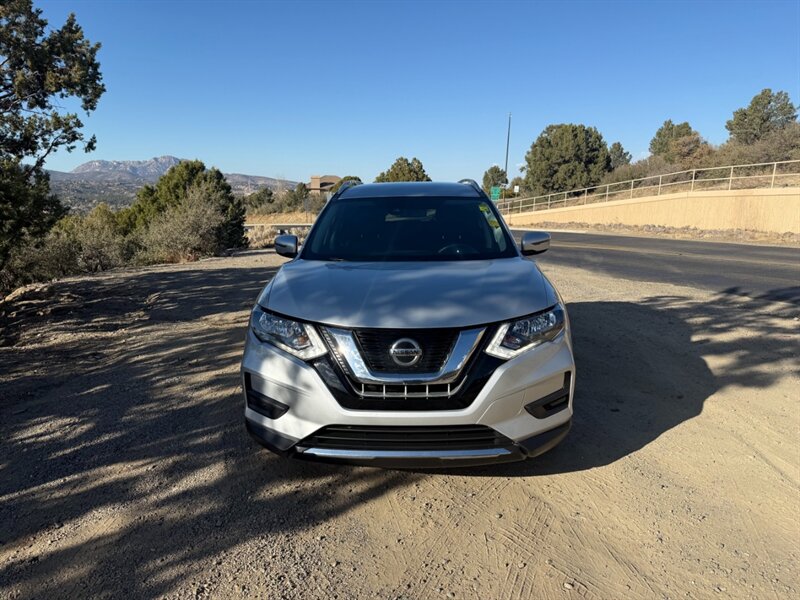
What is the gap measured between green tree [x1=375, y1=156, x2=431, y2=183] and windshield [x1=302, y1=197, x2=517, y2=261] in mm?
52666

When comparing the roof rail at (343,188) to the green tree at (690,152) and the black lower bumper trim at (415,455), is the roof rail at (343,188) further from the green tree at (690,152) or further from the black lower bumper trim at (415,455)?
the green tree at (690,152)

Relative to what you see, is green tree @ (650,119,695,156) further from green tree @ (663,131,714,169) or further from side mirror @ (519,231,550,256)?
side mirror @ (519,231,550,256)

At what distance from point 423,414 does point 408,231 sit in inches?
79.4

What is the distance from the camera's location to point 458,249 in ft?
13.3

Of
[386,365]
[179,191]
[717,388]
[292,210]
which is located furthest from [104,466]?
[292,210]

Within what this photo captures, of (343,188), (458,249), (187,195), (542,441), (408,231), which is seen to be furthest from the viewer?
(187,195)

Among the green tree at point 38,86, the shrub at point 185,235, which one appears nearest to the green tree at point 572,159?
the shrub at point 185,235

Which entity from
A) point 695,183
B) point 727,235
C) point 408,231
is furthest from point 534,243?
point 695,183

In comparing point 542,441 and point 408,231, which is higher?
point 408,231

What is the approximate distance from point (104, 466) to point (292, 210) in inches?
2871

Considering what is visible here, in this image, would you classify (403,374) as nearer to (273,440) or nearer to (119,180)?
(273,440)

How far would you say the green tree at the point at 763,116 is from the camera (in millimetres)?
50688

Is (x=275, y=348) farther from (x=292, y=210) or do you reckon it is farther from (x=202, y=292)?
(x=292, y=210)

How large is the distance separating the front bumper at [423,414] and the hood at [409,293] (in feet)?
0.92
